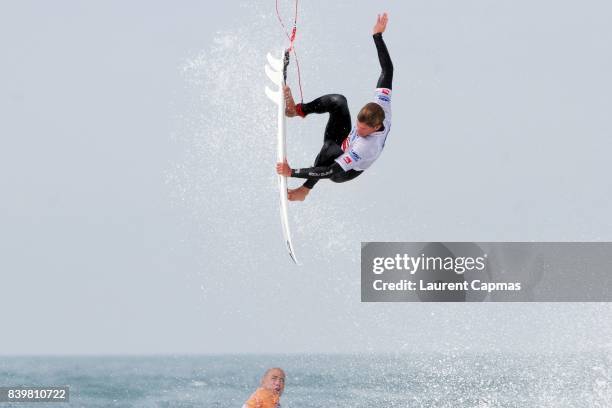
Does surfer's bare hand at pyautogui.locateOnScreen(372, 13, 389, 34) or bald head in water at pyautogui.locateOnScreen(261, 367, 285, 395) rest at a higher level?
surfer's bare hand at pyautogui.locateOnScreen(372, 13, 389, 34)

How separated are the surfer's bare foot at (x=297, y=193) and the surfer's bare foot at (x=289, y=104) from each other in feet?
2.66

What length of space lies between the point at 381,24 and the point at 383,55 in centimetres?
32

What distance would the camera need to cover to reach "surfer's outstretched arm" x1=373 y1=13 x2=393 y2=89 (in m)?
9.82

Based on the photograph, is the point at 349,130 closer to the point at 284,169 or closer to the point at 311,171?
the point at 311,171

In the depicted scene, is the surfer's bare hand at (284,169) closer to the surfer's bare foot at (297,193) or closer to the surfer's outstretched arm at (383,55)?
the surfer's bare foot at (297,193)

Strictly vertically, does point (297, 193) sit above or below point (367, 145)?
below

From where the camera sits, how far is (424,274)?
22.7m

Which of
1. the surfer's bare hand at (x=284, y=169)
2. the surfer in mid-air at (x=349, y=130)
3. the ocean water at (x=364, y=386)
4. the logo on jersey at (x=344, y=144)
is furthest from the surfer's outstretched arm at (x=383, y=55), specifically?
the ocean water at (x=364, y=386)

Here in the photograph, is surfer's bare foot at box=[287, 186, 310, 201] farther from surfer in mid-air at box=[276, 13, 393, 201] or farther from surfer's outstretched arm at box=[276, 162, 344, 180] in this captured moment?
surfer's outstretched arm at box=[276, 162, 344, 180]

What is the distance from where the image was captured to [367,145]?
9.62 meters

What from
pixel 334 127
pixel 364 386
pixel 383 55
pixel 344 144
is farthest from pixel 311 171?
pixel 364 386

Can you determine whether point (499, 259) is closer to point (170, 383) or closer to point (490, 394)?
point (490, 394)

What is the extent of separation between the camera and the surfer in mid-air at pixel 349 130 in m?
9.51

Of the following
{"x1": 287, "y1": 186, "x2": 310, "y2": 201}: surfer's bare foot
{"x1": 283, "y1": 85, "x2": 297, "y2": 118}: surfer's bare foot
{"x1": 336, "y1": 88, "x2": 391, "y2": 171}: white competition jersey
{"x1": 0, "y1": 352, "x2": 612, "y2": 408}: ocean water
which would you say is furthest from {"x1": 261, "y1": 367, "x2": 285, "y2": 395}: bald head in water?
{"x1": 0, "y1": 352, "x2": 612, "y2": 408}: ocean water
